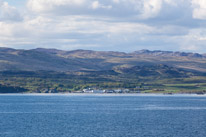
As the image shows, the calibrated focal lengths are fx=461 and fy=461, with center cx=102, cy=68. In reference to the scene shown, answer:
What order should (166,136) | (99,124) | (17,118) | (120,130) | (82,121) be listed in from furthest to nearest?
(17,118)
(82,121)
(99,124)
(120,130)
(166,136)

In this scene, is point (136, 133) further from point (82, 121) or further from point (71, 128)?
point (82, 121)

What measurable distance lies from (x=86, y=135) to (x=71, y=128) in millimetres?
9344

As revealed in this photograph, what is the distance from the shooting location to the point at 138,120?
9319 cm

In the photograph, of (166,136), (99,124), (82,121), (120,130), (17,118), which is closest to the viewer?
(166,136)

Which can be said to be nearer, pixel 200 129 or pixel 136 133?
pixel 136 133

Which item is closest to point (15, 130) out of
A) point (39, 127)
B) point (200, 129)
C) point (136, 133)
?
point (39, 127)

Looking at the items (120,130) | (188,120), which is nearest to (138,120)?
(188,120)

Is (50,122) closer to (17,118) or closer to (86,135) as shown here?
(17,118)

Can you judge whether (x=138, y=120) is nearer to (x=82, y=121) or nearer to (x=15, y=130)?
(x=82, y=121)

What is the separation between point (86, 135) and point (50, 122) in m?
20.5

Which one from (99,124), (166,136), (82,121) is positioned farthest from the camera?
(82,121)

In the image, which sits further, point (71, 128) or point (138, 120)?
point (138, 120)

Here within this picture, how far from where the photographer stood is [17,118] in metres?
99.8

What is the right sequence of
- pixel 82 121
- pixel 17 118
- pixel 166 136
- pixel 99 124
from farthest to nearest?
1. pixel 17 118
2. pixel 82 121
3. pixel 99 124
4. pixel 166 136
